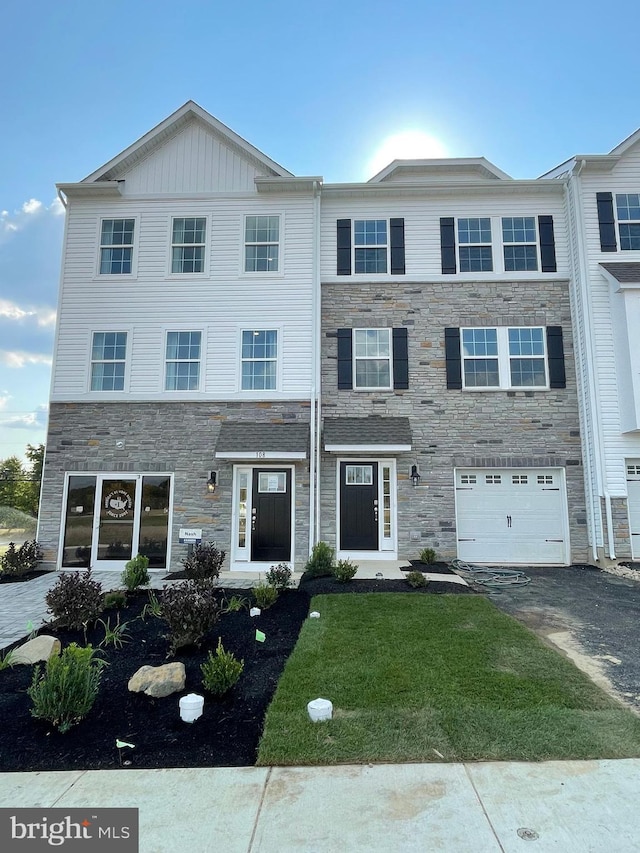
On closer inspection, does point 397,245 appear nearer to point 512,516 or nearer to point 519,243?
point 519,243

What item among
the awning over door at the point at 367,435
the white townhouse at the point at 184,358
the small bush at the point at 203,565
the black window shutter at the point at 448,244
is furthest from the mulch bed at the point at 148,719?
the black window shutter at the point at 448,244

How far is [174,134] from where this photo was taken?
12.0 m

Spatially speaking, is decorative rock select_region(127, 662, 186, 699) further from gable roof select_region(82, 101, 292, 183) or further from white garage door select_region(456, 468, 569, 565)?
gable roof select_region(82, 101, 292, 183)

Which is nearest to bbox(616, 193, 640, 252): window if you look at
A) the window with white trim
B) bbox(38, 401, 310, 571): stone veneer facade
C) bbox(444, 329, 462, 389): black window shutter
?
the window with white trim

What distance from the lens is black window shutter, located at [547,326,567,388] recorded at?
11.3 meters

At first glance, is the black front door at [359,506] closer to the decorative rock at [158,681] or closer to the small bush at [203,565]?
the small bush at [203,565]

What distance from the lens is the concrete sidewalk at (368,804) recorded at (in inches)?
94.9

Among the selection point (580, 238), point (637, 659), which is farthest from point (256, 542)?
point (580, 238)

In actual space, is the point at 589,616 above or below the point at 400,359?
below

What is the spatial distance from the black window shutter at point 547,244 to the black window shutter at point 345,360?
526 centimetres

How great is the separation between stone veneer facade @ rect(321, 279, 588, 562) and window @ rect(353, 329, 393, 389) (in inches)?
9.0

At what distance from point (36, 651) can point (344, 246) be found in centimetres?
1062

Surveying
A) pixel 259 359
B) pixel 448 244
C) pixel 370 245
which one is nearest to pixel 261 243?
pixel 370 245

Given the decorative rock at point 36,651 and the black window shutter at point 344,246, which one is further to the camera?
the black window shutter at point 344,246
